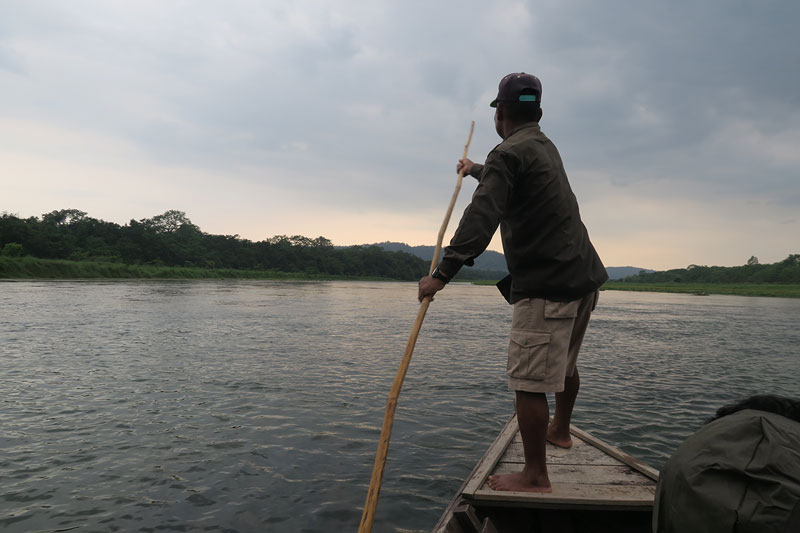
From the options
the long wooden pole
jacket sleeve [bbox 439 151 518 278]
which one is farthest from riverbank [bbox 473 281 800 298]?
the long wooden pole

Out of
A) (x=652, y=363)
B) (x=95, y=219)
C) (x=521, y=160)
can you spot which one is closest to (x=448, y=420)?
(x=521, y=160)

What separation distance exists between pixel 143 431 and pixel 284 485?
254cm

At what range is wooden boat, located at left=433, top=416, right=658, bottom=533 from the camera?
10.0ft

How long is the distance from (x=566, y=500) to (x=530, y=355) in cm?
93

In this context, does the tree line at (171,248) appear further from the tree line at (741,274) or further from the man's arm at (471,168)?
the tree line at (741,274)

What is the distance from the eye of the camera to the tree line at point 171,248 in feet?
246

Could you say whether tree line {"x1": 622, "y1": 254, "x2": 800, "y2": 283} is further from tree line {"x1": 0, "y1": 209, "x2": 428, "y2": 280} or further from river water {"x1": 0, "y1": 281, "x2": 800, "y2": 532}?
river water {"x1": 0, "y1": 281, "x2": 800, "y2": 532}

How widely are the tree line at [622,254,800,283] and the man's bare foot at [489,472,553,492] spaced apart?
130881 mm

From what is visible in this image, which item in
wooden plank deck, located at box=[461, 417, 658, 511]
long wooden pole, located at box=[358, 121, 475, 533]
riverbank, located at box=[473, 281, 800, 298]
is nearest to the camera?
long wooden pole, located at box=[358, 121, 475, 533]

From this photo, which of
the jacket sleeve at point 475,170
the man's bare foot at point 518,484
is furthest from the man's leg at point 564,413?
the jacket sleeve at point 475,170

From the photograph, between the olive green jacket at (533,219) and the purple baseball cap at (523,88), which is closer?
the olive green jacket at (533,219)

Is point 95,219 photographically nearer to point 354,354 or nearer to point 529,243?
point 354,354

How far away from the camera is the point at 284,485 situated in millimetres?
4777

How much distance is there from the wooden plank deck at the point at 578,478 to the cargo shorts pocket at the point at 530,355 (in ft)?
2.51
